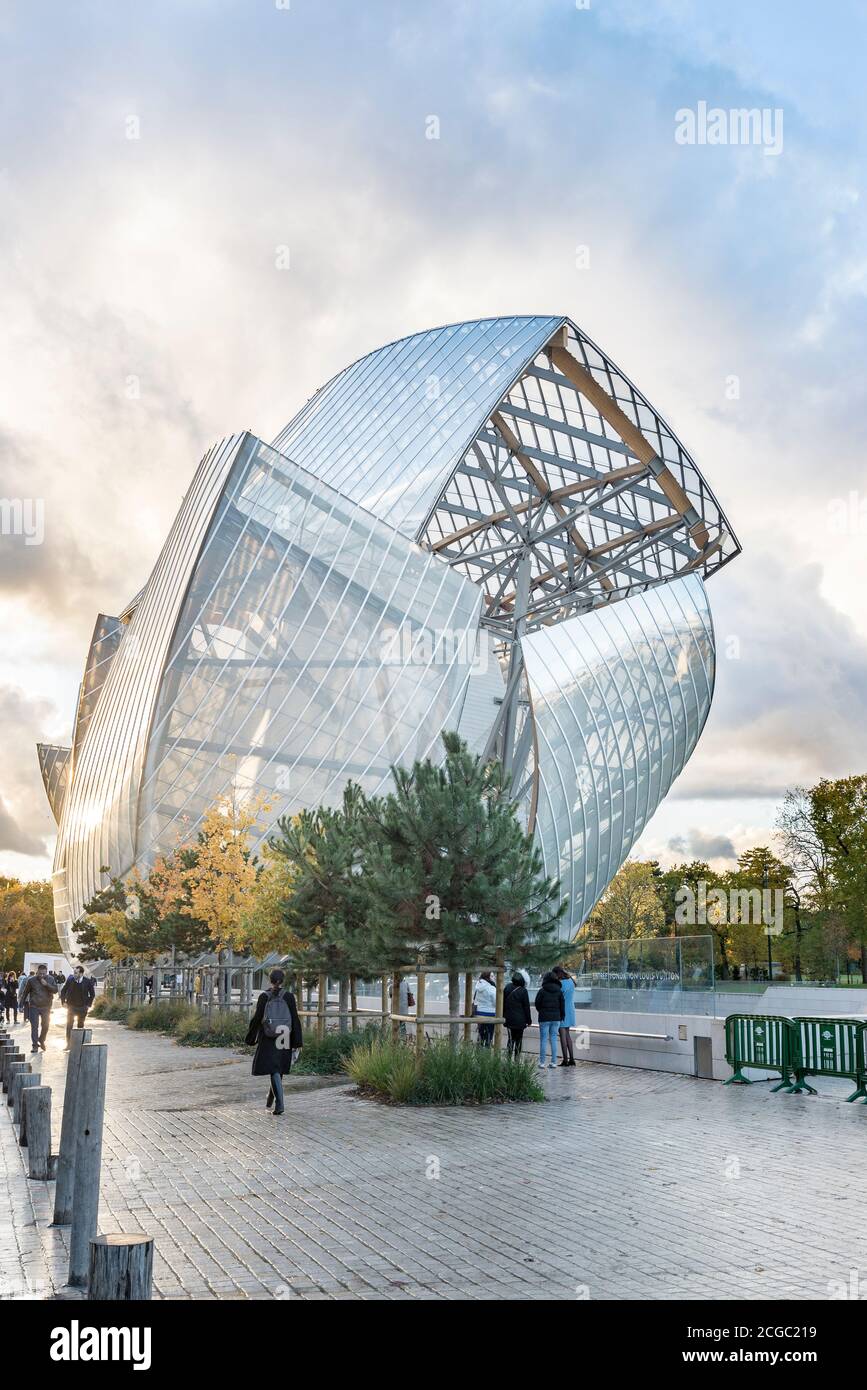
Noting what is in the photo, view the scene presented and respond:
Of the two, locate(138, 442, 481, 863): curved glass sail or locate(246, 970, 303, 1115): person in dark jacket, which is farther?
locate(138, 442, 481, 863): curved glass sail

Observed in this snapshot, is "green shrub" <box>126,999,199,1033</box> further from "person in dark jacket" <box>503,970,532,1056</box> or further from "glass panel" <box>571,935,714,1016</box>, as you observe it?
"person in dark jacket" <box>503,970,532,1056</box>

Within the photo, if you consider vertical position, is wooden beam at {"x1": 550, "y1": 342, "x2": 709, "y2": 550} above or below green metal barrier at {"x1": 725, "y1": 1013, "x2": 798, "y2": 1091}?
above

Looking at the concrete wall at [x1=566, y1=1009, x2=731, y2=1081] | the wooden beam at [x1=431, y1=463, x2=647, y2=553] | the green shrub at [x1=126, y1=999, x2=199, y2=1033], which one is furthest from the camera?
the wooden beam at [x1=431, y1=463, x2=647, y2=553]

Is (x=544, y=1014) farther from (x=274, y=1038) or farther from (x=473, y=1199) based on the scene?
(x=473, y=1199)

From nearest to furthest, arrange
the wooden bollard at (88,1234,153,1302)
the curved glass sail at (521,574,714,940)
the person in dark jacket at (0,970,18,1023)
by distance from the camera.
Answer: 1. the wooden bollard at (88,1234,153,1302)
2. the curved glass sail at (521,574,714,940)
3. the person in dark jacket at (0,970,18,1023)

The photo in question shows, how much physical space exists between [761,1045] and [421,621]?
2540cm

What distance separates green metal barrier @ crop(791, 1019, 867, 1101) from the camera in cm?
1584

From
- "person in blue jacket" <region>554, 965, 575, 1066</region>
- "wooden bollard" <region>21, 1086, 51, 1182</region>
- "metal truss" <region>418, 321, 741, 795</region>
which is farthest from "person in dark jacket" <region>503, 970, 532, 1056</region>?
"metal truss" <region>418, 321, 741, 795</region>

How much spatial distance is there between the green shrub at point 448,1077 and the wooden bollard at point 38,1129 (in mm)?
5325

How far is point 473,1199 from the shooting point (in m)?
9.17

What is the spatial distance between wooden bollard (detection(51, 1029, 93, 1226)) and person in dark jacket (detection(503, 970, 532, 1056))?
11.5m

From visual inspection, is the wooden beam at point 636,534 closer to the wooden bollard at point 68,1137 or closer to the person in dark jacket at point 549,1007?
the person in dark jacket at point 549,1007

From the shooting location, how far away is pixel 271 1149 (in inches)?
460

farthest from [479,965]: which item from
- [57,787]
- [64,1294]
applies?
[57,787]
